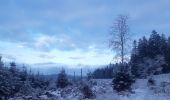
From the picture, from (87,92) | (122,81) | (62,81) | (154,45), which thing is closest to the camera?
(87,92)

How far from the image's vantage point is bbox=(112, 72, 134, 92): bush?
137 feet

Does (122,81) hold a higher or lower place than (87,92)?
higher

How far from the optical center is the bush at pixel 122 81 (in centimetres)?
4175

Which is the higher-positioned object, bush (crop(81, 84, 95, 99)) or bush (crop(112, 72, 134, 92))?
bush (crop(112, 72, 134, 92))

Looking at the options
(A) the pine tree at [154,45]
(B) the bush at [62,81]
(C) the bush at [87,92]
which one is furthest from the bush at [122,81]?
(A) the pine tree at [154,45]

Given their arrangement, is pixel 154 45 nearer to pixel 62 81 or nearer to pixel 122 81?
pixel 62 81

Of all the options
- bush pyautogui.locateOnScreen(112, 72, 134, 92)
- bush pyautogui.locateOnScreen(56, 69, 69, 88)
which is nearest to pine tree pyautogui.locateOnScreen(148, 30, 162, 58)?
bush pyautogui.locateOnScreen(56, 69, 69, 88)

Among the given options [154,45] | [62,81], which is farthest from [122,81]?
[154,45]

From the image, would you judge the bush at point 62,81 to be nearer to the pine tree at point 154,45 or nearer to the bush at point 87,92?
the pine tree at point 154,45

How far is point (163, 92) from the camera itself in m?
39.3

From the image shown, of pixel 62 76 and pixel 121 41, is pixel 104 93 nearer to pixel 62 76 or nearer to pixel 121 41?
pixel 121 41

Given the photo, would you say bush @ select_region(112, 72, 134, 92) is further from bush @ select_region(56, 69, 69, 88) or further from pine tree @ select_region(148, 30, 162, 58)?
pine tree @ select_region(148, 30, 162, 58)

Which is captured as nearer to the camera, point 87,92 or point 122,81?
point 87,92

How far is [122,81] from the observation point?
41.9 m
